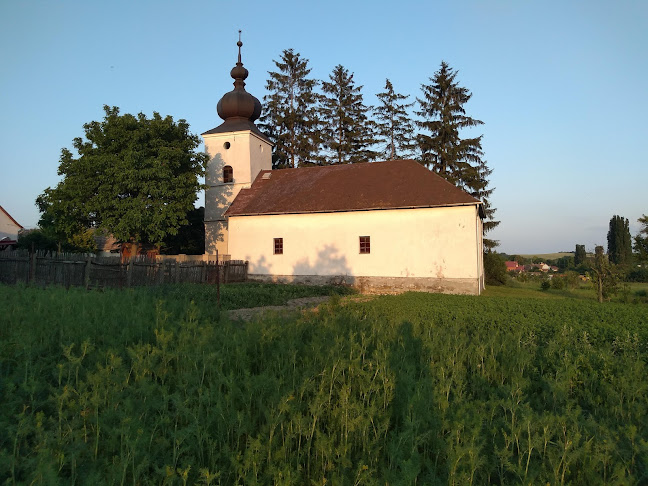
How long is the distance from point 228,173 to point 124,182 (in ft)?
25.6

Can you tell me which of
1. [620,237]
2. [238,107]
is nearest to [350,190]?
[238,107]

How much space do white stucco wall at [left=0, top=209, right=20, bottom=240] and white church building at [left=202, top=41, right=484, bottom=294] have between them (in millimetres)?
29243

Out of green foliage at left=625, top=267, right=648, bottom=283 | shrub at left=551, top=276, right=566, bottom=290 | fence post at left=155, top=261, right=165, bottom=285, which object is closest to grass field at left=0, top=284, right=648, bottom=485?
fence post at left=155, top=261, right=165, bottom=285

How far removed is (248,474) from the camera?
296 centimetres

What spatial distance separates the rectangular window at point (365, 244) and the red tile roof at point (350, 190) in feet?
5.15

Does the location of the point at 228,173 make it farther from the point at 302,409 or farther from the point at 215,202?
the point at 302,409

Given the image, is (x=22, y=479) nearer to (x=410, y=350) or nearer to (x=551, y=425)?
(x=551, y=425)

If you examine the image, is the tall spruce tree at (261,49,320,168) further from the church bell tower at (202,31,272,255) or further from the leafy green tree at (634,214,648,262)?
the leafy green tree at (634,214,648,262)

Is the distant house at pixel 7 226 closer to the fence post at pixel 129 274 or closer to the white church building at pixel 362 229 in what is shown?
the white church building at pixel 362 229

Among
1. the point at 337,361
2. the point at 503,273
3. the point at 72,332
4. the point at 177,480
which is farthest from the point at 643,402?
the point at 503,273

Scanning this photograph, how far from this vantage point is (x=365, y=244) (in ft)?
70.4

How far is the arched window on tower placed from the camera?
29358 millimetres

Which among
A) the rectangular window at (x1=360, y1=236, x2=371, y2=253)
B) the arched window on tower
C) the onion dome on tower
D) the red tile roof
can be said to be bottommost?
the rectangular window at (x1=360, y1=236, x2=371, y2=253)

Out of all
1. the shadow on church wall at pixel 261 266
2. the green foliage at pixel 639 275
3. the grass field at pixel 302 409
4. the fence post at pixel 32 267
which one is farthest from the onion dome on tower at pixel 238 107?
the green foliage at pixel 639 275
